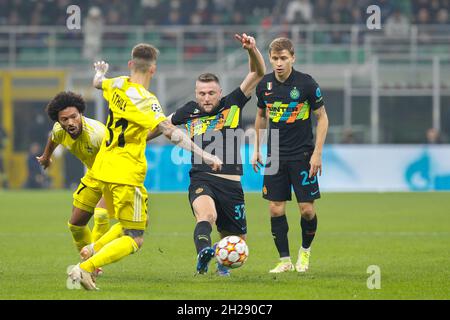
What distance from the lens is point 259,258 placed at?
10945 mm

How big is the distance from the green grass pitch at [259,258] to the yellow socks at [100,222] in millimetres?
385

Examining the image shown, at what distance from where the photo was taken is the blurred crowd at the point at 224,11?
2911 cm

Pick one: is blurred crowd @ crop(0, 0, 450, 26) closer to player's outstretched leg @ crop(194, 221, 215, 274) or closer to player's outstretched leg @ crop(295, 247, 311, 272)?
player's outstretched leg @ crop(295, 247, 311, 272)

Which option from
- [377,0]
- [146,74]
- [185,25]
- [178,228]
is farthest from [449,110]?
[146,74]

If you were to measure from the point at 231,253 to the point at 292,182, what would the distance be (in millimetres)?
1543

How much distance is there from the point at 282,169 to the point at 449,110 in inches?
715

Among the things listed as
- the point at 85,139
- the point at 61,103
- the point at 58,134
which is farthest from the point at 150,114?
the point at 58,134

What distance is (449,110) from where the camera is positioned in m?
27.0

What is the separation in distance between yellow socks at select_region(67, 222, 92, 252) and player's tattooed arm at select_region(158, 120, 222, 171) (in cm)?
160

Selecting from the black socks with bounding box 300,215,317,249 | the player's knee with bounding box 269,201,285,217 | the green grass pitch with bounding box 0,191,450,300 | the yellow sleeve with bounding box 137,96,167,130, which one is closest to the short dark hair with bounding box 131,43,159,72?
the yellow sleeve with bounding box 137,96,167,130

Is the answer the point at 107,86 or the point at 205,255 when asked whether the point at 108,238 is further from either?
the point at 107,86

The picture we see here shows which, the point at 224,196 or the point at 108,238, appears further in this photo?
the point at 224,196

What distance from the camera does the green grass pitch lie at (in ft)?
26.1

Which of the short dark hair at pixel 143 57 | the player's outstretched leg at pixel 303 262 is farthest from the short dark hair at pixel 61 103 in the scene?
the player's outstretched leg at pixel 303 262
